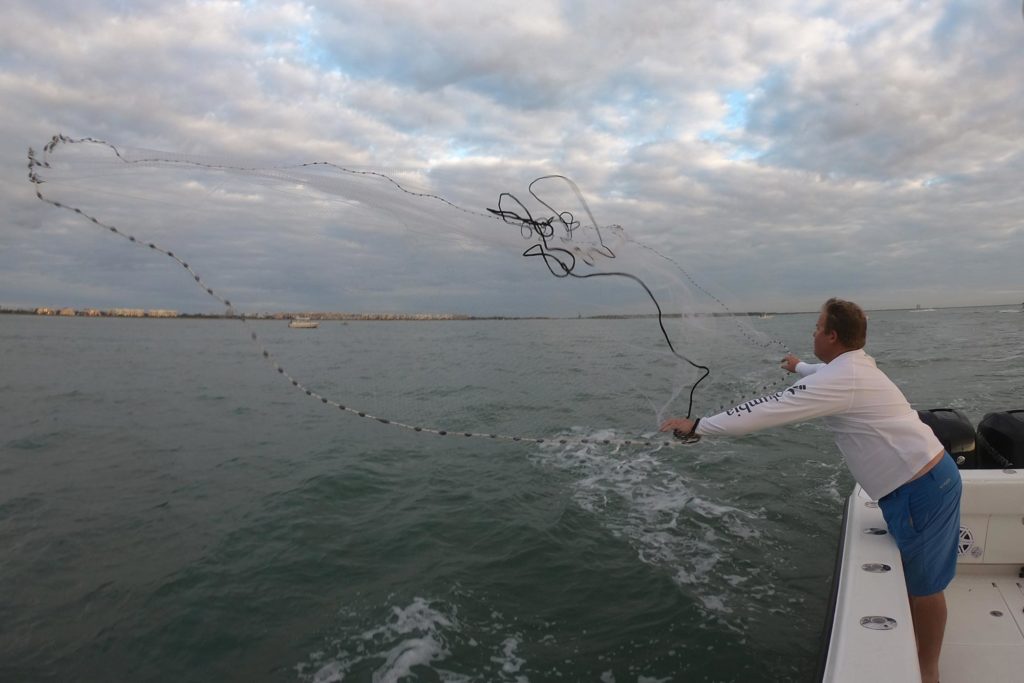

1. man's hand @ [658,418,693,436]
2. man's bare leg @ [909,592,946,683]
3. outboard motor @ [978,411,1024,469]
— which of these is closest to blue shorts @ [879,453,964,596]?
man's bare leg @ [909,592,946,683]

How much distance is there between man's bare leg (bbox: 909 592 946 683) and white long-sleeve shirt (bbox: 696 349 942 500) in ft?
2.50

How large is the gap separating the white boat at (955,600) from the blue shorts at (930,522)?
0.70 feet

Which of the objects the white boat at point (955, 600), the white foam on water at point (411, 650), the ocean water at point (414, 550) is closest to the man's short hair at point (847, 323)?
the white boat at point (955, 600)

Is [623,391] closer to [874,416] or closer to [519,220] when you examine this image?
[519,220]

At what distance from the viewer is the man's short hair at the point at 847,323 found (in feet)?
12.1

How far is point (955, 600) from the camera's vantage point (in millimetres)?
4852

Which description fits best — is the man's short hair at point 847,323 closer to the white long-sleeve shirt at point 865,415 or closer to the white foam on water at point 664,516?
the white long-sleeve shirt at point 865,415

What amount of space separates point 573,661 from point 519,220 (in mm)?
4437

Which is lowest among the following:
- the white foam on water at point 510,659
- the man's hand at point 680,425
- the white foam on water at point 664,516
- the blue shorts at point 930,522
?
the white foam on water at point 510,659

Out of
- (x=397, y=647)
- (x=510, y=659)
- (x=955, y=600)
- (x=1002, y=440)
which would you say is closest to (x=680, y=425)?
(x=510, y=659)

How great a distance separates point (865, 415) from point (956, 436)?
3.78 metres

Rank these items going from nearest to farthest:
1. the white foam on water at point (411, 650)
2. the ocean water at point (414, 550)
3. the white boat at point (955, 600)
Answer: the white boat at point (955, 600)
the white foam on water at point (411, 650)
the ocean water at point (414, 550)

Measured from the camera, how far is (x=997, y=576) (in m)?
5.22

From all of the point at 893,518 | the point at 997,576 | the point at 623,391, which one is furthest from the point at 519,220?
the point at 623,391
